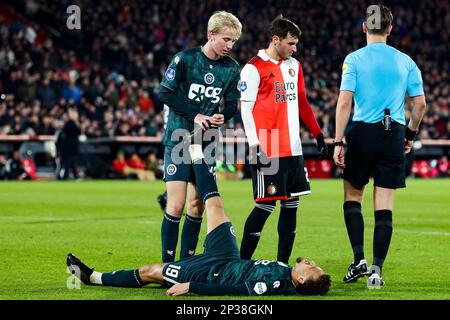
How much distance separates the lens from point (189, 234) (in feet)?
30.2

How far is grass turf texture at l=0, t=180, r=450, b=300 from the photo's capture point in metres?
8.09

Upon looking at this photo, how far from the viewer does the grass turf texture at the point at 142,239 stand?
8.09 m

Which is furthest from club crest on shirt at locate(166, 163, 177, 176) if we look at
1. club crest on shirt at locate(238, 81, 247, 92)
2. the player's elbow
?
the player's elbow

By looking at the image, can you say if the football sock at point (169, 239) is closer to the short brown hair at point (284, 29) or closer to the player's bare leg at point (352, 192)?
the player's bare leg at point (352, 192)

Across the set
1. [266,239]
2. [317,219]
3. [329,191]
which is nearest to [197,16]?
[329,191]

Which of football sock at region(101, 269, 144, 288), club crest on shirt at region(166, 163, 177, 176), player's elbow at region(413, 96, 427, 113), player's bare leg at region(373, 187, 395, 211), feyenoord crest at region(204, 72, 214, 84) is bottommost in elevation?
football sock at region(101, 269, 144, 288)

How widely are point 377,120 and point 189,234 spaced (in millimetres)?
1983

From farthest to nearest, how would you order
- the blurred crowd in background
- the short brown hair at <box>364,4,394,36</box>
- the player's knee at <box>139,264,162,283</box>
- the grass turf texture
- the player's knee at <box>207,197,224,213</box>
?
the blurred crowd in background < the short brown hair at <box>364,4,394,36</box> < the grass turf texture < the player's knee at <box>207,197,224,213</box> < the player's knee at <box>139,264,162,283</box>

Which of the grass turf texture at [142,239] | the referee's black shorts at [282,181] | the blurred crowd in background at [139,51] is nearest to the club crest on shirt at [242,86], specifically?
the referee's black shorts at [282,181]

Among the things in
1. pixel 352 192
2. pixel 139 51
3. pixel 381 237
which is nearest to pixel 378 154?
pixel 352 192

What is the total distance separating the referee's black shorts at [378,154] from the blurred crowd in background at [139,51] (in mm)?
21365

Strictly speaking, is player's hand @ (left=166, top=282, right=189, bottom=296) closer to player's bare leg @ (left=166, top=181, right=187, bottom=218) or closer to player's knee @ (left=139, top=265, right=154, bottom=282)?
player's knee @ (left=139, top=265, right=154, bottom=282)

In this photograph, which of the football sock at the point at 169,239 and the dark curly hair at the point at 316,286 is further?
the football sock at the point at 169,239

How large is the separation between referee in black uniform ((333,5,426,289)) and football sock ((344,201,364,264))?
0.18 feet
